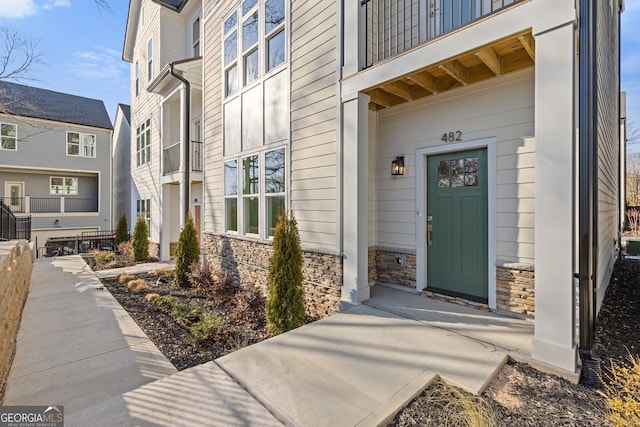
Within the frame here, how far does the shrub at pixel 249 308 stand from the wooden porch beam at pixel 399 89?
4.24m

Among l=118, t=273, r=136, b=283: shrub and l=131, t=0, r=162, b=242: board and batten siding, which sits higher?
l=131, t=0, r=162, b=242: board and batten siding

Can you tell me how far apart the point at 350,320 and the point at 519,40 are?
3.81 metres

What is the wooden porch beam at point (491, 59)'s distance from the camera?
349 cm

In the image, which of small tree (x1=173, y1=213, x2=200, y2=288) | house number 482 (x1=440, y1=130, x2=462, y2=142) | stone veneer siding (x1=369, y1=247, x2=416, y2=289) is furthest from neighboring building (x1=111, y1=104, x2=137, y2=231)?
house number 482 (x1=440, y1=130, x2=462, y2=142)

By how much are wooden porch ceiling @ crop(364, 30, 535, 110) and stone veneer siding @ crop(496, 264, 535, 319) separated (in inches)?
101

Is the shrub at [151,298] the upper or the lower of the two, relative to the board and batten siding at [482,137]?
lower

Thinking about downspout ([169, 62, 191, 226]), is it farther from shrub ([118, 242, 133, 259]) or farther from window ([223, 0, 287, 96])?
shrub ([118, 242, 133, 259])

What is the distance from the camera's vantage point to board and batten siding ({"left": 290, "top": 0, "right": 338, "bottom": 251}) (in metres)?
4.94

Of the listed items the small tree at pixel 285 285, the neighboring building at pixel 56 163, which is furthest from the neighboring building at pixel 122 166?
the small tree at pixel 285 285

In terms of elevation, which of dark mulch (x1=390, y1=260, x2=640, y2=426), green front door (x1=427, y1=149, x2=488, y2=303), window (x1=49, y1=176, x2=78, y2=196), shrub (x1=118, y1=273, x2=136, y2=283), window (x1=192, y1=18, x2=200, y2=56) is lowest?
shrub (x1=118, y1=273, x2=136, y2=283)

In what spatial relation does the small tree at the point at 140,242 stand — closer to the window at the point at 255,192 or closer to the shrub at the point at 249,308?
the window at the point at 255,192

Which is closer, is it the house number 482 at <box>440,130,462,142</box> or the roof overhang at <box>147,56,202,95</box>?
the house number 482 at <box>440,130,462,142</box>

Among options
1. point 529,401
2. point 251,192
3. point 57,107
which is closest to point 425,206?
point 529,401

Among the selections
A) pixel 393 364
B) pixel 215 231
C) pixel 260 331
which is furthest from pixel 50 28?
pixel 393 364
